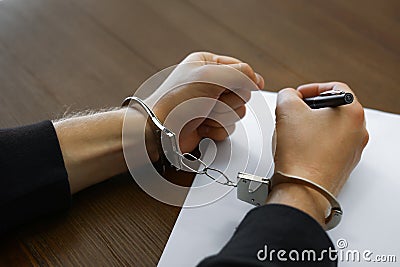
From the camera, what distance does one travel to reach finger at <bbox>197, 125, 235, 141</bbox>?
80cm

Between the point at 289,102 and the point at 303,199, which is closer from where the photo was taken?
the point at 303,199

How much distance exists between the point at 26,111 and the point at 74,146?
0.13m

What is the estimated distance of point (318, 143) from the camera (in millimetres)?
684

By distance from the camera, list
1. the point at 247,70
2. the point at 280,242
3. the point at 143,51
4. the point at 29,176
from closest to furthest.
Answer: the point at 280,242, the point at 29,176, the point at 247,70, the point at 143,51

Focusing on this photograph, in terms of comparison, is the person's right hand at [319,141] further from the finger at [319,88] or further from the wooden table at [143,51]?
the wooden table at [143,51]

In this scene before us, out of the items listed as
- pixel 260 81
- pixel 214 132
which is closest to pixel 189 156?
pixel 214 132

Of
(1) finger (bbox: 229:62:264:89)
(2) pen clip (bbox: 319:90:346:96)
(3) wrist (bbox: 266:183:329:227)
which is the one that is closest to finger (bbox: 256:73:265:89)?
(1) finger (bbox: 229:62:264:89)

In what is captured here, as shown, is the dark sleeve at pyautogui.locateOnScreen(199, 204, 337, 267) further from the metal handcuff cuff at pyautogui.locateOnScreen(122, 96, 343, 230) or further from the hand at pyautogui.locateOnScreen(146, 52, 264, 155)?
the hand at pyautogui.locateOnScreen(146, 52, 264, 155)

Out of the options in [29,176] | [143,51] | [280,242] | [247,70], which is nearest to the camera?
[280,242]

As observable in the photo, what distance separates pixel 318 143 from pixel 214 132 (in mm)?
176

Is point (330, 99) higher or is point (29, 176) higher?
point (330, 99)

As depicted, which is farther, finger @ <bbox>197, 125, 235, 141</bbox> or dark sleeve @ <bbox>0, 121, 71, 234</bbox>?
finger @ <bbox>197, 125, 235, 141</bbox>

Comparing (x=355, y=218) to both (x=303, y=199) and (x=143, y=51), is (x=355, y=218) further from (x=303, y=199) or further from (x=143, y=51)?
(x=143, y=51)

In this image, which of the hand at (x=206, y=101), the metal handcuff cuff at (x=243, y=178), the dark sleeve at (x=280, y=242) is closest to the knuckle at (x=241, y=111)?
the hand at (x=206, y=101)
